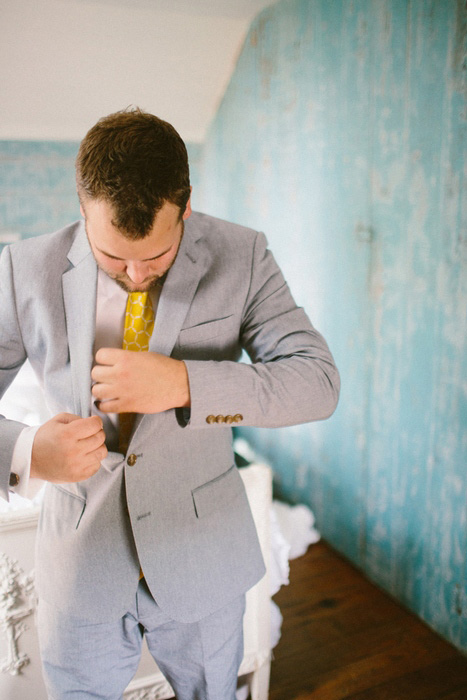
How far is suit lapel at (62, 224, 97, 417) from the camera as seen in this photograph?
881mm

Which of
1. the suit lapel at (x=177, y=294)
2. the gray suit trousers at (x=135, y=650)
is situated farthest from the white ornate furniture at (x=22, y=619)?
the suit lapel at (x=177, y=294)

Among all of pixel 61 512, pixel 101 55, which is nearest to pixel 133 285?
pixel 61 512

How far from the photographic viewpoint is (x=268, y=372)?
0.87 meters

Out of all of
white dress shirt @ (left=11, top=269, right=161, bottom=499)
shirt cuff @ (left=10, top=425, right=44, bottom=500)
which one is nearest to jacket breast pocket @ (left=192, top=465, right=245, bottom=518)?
white dress shirt @ (left=11, top=269, right=161, bottom=499)

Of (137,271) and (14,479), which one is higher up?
(137,271)

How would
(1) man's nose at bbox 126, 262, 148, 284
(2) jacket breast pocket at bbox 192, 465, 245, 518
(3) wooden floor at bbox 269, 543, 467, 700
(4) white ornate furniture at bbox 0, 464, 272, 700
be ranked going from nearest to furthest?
(1) man's nose at bbox 126, 262, 148, 284
(2) jacket breast pocket at bbox 192, 465, 245, 518
(4) white ornate furniture at bbox 0, 464, 272, 700
(3) wooden floor at bbox 269, 543, 467, 700

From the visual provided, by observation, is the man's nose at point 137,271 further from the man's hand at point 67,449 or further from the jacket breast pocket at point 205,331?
the man's hand at point 67,449

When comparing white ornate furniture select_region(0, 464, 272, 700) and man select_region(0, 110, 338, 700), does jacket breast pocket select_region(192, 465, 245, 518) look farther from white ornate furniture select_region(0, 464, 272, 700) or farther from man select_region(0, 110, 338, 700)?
white ornate furniture select_region(0, 464, 272, 700)

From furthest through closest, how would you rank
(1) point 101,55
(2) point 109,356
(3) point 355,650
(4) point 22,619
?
(1) point 101,55, (3) point 355,650, (4) point 22,619, (2) point 109,356

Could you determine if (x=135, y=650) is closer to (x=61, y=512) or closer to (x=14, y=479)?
(x=61, y=512)

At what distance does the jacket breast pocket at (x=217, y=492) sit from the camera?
959 mm

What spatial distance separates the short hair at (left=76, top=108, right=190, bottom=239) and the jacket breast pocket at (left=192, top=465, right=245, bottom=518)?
1.55 ft

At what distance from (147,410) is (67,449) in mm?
130

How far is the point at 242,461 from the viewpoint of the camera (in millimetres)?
1721
